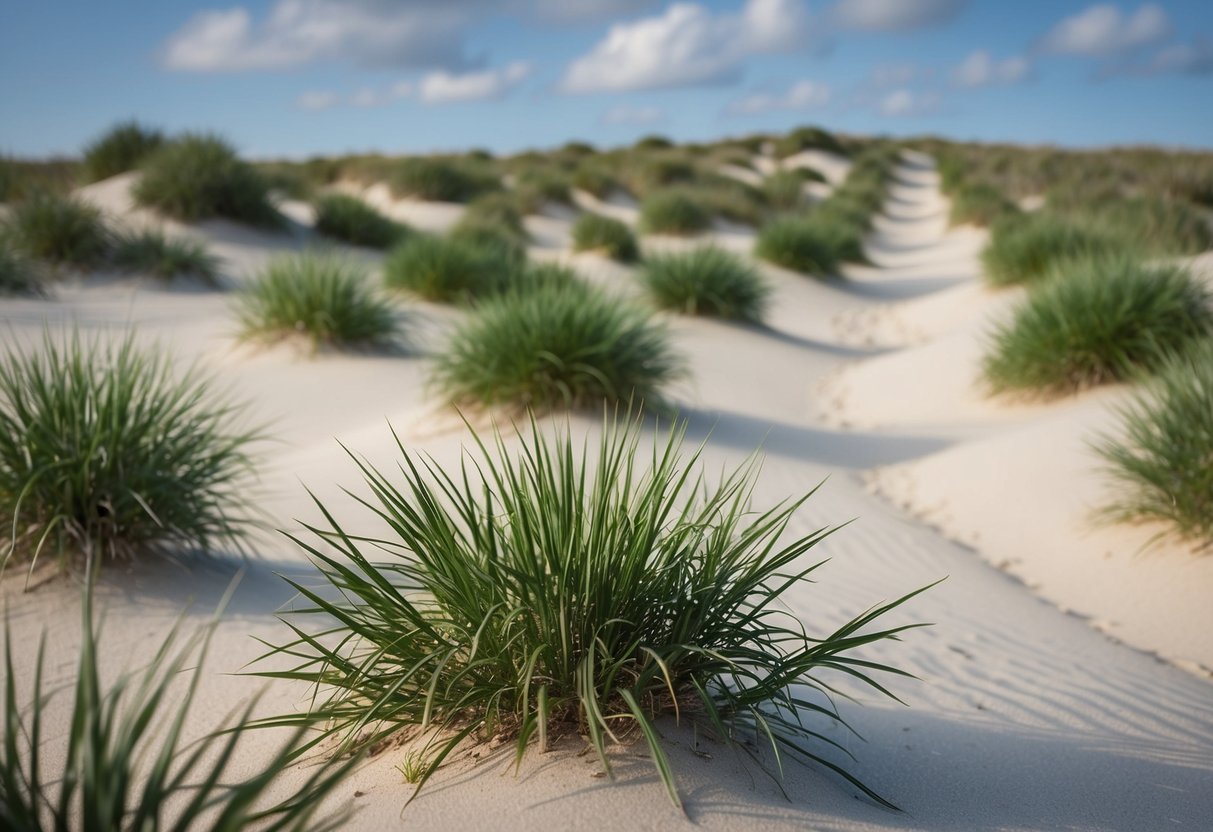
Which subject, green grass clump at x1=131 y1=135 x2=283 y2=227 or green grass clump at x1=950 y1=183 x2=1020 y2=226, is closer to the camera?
green grass clump at x1=131 y1=135 x2=283 y2=227

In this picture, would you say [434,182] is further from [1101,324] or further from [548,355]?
[1101,324]

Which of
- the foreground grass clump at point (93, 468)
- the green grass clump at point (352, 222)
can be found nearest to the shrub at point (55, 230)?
the green grass clump at point (352, 222)

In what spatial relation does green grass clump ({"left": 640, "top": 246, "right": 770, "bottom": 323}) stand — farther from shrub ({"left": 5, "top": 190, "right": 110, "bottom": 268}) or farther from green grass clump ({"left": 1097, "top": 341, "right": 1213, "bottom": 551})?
shrub ({"left": 5, "top": 190, "right": 110, "bottom": 268})

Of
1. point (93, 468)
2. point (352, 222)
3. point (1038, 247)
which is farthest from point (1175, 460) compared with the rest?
point (352, 222)

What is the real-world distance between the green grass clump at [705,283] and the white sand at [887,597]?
543mm

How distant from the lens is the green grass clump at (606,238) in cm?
1526

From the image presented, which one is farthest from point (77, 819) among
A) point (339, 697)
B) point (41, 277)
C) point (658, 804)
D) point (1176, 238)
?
point (1176, 238)

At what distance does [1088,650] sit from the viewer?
14.4ft

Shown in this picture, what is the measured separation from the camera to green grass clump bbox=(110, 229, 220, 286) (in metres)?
12.0

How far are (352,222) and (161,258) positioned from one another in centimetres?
396

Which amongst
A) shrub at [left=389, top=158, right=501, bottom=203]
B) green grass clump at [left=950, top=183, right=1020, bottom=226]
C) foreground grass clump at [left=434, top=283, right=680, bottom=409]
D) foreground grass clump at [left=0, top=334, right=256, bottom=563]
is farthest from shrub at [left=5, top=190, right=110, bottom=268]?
green grass clump at [left=950, top=183, right=1020, bottom=226]

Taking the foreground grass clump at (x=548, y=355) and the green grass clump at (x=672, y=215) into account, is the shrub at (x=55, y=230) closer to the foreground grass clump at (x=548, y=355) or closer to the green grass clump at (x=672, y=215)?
the foreground grass clump at (x=548, y=355)

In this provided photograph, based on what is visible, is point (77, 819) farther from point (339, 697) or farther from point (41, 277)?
point (41, 277)

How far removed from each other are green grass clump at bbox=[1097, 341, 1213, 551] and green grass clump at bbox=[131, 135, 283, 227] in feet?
42.1
